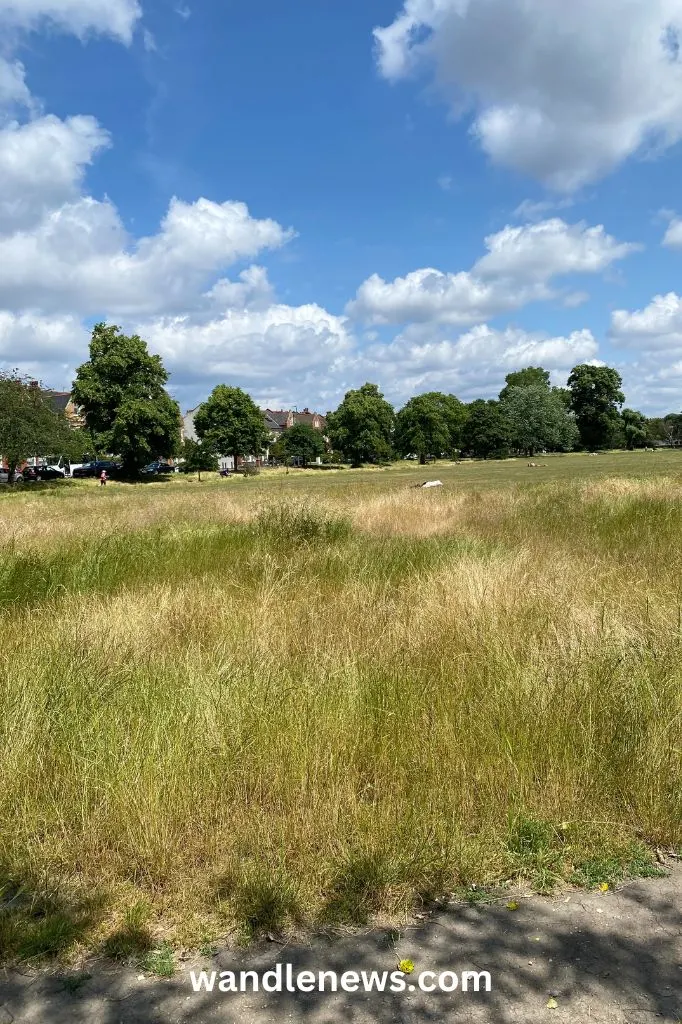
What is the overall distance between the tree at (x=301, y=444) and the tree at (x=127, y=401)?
3362 centimetres

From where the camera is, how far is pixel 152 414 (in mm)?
56562

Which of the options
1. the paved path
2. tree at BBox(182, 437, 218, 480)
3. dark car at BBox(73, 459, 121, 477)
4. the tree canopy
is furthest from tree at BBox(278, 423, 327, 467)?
the paved path

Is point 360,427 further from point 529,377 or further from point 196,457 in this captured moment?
point 529,377

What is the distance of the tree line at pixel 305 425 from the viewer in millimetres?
44562

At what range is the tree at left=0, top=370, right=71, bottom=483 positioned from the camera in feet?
129

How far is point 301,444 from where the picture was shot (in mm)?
94250

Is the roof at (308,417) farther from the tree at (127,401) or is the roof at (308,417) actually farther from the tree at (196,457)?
the tree at (127,401)

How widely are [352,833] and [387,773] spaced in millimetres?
534

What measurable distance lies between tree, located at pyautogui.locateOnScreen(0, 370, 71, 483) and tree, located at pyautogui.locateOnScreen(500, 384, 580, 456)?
75551mm

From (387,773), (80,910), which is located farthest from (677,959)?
(80,910)

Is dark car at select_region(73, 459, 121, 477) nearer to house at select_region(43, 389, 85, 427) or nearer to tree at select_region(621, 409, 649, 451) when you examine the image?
house at select_region(43, 389, 85, 427)

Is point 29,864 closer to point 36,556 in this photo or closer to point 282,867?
point 282,867

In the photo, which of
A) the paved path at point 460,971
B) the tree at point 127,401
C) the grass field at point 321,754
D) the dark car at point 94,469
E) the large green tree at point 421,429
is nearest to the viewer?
the paved path at point 460,971

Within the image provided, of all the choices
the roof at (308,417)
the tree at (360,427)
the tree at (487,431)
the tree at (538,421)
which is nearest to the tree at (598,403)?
the tree at (538,421)
